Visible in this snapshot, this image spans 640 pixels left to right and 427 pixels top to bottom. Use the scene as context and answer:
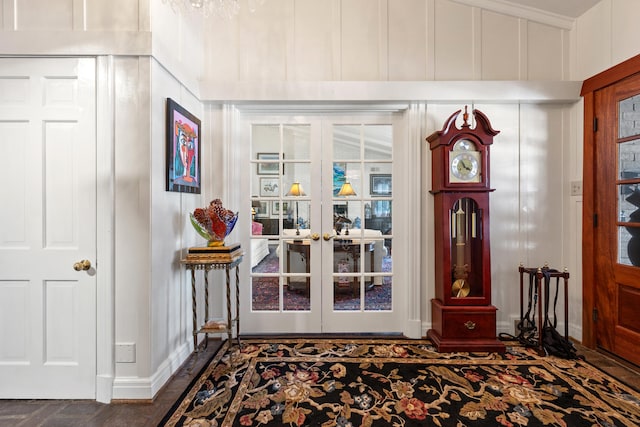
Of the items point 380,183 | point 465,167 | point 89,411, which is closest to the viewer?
point 89,411

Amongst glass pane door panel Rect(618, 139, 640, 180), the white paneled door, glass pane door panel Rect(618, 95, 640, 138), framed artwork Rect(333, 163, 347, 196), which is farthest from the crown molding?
the white paneled door

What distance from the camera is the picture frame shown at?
3.03m

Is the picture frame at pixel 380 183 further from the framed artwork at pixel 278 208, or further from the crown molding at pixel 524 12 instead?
the crown molding at pixel 524 12

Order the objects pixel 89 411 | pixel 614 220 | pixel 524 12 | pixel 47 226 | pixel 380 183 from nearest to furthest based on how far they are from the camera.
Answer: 1. pixel 89 411
2. pixel 47 226
3. pixel 614 220
4. pixel 524 12
5. pixel 380 183

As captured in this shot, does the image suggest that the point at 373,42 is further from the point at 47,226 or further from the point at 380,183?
the point at 47,226

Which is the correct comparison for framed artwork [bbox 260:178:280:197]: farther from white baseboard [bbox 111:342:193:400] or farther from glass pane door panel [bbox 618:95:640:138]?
glass pane door panel [bbox 618:95:640:138]

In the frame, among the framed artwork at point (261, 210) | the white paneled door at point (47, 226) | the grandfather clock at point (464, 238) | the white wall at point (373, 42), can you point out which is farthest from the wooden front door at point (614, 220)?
the white paneled door at point (47, 226)

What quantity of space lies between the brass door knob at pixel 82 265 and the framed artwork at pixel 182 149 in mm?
668

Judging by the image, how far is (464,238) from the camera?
8.97ft

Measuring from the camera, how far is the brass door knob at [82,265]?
1959 millimetres

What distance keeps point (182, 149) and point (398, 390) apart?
2314 millimetres

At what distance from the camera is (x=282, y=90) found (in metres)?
2.81

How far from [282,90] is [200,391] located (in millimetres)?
2434

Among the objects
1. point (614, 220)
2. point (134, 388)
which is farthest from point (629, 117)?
point (134, 388)
